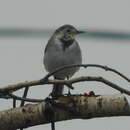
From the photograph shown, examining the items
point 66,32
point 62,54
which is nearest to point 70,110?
point 62,54

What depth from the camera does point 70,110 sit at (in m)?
3.23

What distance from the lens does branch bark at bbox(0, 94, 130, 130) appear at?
3154 millimetres

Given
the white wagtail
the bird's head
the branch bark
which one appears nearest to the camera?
the branch bark

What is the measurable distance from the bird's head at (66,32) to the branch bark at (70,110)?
2.66 metres

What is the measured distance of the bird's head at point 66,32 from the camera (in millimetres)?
5961

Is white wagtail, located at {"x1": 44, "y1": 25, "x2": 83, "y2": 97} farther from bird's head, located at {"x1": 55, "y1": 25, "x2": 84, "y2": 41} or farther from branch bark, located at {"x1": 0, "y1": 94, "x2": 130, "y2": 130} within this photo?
branch bark, located at {"x1": 0, "y1": 94, "x2": 130, "y2": 130}

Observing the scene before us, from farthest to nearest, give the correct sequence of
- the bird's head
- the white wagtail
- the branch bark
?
the bird's head → the white wagtail → the branch bark

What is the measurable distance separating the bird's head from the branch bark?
2.66 meters

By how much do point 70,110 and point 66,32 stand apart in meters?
2.93

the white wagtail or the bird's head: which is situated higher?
the bird's head

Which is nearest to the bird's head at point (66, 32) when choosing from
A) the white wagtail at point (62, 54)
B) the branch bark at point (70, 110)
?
the white wagtail at point (62, 54)

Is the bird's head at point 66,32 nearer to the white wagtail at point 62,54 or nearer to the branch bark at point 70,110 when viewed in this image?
the white wagtail at point 62,54

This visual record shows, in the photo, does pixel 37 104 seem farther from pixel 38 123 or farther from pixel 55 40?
pixel 55 40

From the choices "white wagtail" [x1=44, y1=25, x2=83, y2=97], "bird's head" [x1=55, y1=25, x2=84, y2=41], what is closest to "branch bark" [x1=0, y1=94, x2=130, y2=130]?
"white wagtail" [x1=44, y1=25, x2=83, y2=97]
